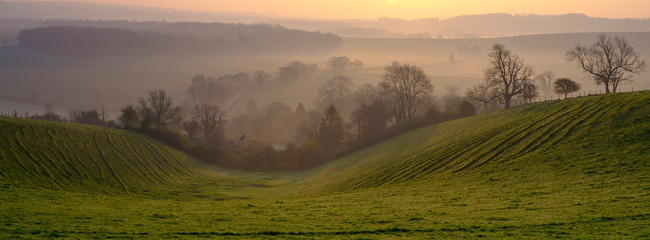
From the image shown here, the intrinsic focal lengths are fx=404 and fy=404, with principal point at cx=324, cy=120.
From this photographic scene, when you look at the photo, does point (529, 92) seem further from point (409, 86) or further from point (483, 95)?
point (409, 86)

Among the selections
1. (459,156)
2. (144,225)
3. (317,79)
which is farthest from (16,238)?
(317,79)

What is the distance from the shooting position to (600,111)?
34.5 m

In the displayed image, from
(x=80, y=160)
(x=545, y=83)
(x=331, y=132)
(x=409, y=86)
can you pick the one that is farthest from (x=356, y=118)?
(x=545, y=83)

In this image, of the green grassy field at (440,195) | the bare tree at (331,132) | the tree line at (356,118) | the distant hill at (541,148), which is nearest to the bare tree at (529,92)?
the tree line at (356,118)

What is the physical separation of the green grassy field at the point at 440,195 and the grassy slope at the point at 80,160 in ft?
0.83

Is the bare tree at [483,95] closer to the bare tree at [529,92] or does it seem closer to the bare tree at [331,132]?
the bare tree at [529,92]

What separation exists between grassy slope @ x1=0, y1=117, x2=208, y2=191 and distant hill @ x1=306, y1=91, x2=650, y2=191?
20.3 metres

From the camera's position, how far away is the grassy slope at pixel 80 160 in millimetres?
31641

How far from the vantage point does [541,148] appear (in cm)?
3089

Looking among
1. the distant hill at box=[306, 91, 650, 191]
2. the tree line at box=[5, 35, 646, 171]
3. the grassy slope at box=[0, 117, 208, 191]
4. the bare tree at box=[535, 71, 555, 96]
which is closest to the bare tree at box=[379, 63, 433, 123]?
the tree line at box=[5, 35, 646, 171]

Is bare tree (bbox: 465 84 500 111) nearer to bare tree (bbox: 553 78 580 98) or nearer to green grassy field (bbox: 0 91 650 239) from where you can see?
bare tree (bbox: 553 78 580 98)

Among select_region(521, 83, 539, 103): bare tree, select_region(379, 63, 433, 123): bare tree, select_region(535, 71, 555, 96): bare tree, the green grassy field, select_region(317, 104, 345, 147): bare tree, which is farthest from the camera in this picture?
select_region(535, 71, 555, 96): bare tree

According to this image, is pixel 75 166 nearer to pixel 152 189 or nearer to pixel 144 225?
pixel 152 189

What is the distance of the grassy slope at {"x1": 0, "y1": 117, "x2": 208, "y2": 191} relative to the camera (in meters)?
31.6
